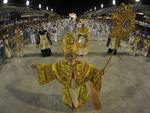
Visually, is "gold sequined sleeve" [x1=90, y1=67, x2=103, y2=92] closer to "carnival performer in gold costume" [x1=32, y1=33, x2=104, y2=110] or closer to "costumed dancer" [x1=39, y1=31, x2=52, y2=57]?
"carnival performer in gold costume" [x1=32, y1=33, x2=104, y2=110]

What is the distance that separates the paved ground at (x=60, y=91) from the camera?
581 centimetres

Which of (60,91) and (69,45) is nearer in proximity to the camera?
(69,45)

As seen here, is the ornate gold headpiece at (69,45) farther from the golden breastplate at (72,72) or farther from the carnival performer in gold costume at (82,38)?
the carnival performer in gold costume at (82,38)

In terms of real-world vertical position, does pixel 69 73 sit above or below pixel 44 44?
below

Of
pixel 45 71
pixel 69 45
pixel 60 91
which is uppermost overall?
pixel 69 45

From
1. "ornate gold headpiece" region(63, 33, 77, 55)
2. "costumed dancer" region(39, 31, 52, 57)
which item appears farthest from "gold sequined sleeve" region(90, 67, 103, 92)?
"costumed dancer" region(39, 31, 52, 57)

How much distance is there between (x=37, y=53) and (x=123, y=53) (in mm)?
5863

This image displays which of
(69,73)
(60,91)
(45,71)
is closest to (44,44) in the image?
(60,91)

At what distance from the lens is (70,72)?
15.3ft

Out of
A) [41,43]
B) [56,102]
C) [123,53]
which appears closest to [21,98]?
[56,102]

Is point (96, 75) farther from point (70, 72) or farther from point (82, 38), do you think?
point (82, 38)

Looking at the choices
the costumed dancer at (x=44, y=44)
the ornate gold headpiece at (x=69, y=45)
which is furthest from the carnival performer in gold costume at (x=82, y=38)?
the ornate gold headpiece at (x=69, y=45)

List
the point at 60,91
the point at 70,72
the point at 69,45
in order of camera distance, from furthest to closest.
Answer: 1. the point at 60,91
2. the point at 70,72
3. the point at 69,45

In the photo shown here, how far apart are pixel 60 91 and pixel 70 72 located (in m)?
2.55
